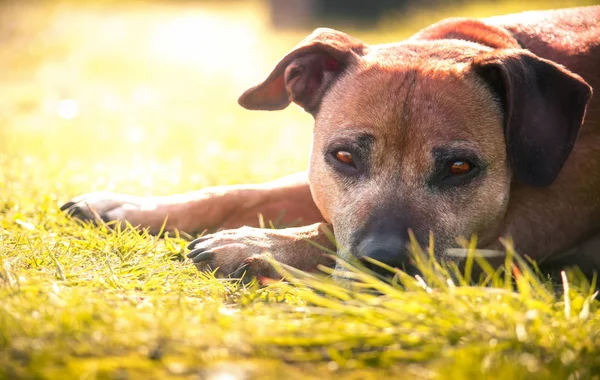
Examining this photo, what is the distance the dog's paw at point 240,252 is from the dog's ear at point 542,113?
129 centimetres

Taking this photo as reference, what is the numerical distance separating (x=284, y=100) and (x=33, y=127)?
544cm

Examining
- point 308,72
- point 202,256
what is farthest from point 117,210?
point 308,72

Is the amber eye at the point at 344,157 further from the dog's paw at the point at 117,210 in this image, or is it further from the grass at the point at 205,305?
the dog's paw at the point at 117,210

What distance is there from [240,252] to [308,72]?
1308mm

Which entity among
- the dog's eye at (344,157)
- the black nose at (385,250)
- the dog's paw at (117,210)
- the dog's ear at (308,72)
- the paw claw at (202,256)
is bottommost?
the dog's paw at (117,210)

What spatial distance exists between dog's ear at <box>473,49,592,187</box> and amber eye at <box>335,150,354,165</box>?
0.80 m

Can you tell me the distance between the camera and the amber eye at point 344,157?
3797 mm

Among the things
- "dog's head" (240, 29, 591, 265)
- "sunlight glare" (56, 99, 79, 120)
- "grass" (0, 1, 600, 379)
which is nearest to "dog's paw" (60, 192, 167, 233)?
"grass" (0, 1, 600, 379)

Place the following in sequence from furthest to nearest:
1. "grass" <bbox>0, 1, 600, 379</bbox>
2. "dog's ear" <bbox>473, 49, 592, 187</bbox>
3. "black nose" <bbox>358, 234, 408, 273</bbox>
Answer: "dog's ear" <bbox>473, 49, 592, 187</bbox>
"black nose" <bbox>358, 234, 408, 273</bbox>
"grass" <bbox>0, 1, 600, 379</bbox>

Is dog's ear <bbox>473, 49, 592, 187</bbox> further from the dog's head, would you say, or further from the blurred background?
the blurred background

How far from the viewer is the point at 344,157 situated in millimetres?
3828

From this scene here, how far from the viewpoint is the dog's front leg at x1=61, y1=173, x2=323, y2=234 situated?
4363 mm

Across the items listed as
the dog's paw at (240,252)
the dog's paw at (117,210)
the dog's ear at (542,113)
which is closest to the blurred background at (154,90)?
the dog's paw at (117,210)

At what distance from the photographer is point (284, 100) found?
14.8 ft
